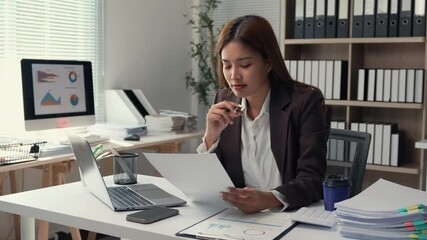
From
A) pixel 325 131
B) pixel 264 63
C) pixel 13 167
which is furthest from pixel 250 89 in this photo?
pixel 13 167

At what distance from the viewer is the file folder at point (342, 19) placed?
11.1 ft

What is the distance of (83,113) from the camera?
313cm

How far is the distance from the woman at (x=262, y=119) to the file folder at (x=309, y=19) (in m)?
1.81

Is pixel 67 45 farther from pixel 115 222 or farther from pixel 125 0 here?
Answer: pixel 115 222

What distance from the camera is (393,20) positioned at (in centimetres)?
325

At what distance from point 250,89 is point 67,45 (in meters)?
2.03

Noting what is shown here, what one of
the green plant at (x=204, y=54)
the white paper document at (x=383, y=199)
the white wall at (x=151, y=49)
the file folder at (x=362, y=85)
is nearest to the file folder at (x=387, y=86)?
the file folder at (x=362, y=85)

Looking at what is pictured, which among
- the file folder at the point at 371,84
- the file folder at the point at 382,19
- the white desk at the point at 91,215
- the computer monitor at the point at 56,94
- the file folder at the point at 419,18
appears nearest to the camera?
the white desk at the point at 91,215

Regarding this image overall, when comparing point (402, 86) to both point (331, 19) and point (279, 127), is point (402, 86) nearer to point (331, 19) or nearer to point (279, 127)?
point (331, 19)

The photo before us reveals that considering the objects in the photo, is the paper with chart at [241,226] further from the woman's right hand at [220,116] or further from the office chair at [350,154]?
the office chair at [350,154]

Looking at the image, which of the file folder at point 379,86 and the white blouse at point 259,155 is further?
the file folder at point 379,86

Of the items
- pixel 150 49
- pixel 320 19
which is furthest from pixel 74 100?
pixel 320 19

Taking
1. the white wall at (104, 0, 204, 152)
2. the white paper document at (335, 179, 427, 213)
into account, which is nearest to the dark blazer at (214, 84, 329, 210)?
the white paper document at (335, 179, 427, 213)

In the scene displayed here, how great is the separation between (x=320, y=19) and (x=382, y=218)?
250cm
